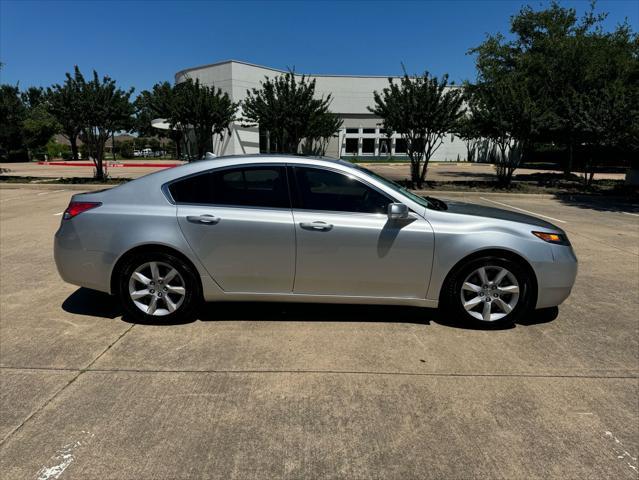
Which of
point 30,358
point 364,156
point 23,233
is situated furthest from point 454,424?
point 364,156

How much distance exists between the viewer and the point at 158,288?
4082 millimetres

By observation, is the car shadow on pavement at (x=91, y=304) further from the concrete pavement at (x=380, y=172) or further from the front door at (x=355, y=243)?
the concrete pavement at (x=380, y=172)

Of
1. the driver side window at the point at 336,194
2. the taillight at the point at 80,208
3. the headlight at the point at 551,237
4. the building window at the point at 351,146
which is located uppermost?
the building window at the point at 351,146

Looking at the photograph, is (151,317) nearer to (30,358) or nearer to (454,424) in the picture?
(30,358)

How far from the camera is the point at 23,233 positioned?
830cm

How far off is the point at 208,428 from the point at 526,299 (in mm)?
2951

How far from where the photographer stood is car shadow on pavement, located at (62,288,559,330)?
4.30 metres

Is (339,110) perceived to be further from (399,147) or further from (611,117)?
(611,117)

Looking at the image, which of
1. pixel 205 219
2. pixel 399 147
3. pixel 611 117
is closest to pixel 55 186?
pixel 205 219

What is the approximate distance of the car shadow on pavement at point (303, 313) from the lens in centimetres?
430

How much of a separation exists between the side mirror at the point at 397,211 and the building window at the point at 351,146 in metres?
46.7

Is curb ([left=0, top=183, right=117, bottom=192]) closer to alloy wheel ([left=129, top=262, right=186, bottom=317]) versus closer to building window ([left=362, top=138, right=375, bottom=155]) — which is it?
alloy wheel ([left=129, top=262, right=186, bottom=317])

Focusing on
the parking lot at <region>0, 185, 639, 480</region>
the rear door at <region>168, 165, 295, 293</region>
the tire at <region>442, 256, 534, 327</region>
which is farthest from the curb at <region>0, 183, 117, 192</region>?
the tire at <region>442, 256, 534, 327</region>

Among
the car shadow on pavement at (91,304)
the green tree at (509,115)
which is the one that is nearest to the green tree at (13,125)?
the green tree at (509,115)
